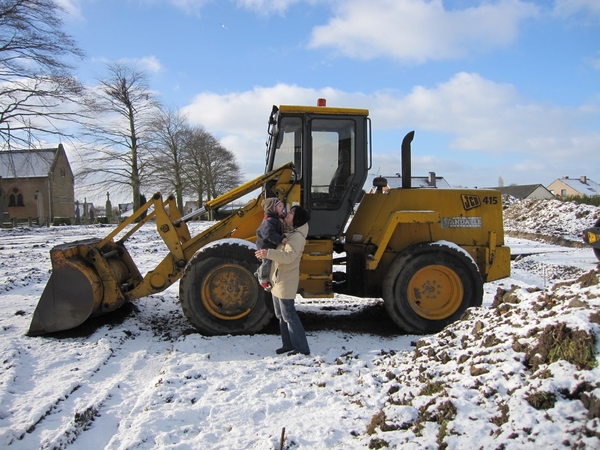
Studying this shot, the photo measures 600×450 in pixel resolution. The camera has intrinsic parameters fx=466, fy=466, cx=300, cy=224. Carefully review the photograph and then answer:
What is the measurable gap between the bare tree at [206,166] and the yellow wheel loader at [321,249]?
33.0m

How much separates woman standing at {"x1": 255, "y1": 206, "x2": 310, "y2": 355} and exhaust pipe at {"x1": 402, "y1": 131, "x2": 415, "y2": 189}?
2.12m

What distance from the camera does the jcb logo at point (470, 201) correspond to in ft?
20.5

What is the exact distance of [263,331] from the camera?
18.8ft

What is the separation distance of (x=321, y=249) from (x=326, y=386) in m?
2.17

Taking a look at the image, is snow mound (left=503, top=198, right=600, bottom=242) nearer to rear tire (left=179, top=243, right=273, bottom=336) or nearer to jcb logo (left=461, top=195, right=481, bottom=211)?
jcb logo (left=461, top=195, right=481, bottom=211)

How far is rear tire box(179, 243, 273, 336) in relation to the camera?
5.47 meters

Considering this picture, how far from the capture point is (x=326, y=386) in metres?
4.06

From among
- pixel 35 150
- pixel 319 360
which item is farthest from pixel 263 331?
pixel 35 150

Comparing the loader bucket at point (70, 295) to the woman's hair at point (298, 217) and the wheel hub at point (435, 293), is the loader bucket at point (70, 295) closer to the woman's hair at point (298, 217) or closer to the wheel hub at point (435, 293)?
the woman's hair at point (298, 217)

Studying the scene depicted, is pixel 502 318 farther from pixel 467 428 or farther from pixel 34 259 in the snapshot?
pixel 34 259

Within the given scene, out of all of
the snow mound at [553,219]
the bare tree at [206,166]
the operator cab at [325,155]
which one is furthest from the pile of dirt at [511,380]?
the bare tree at [206,166]

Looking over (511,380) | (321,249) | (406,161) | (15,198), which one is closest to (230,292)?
(321,249)

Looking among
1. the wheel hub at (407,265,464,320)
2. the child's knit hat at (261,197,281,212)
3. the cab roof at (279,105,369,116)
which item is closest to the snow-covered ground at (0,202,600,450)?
the wheel hub at (407,265,464,320)

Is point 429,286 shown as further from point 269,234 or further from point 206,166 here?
point 206,166
